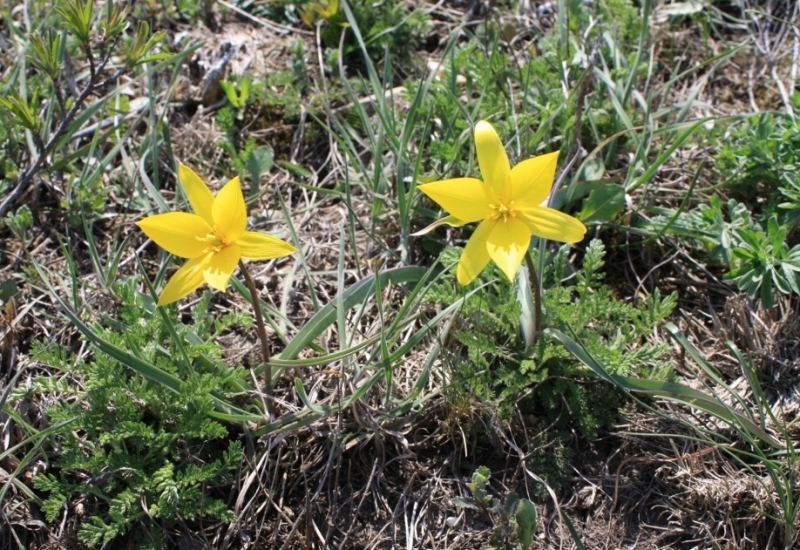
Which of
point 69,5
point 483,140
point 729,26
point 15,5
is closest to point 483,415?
point 483,140

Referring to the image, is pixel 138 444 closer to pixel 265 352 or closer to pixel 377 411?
pixel 265 352

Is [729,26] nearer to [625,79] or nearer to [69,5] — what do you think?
[625,79]

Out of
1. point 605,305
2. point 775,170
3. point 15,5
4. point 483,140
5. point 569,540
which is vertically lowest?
point 569,540

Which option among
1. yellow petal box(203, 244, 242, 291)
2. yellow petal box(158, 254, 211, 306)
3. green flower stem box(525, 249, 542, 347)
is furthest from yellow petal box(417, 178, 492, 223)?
yellow petal box(158, 254, 211, 306)


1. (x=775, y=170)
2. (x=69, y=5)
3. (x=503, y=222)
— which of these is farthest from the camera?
(x=775, y=170)

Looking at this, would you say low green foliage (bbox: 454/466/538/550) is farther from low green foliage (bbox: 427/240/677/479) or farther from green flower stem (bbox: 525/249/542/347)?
green flower stem (bbox: 525/249/542/347)

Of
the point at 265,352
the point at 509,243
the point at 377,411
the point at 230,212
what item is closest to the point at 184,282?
the point at 230,212

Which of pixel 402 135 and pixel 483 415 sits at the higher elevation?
pixel 402 135
